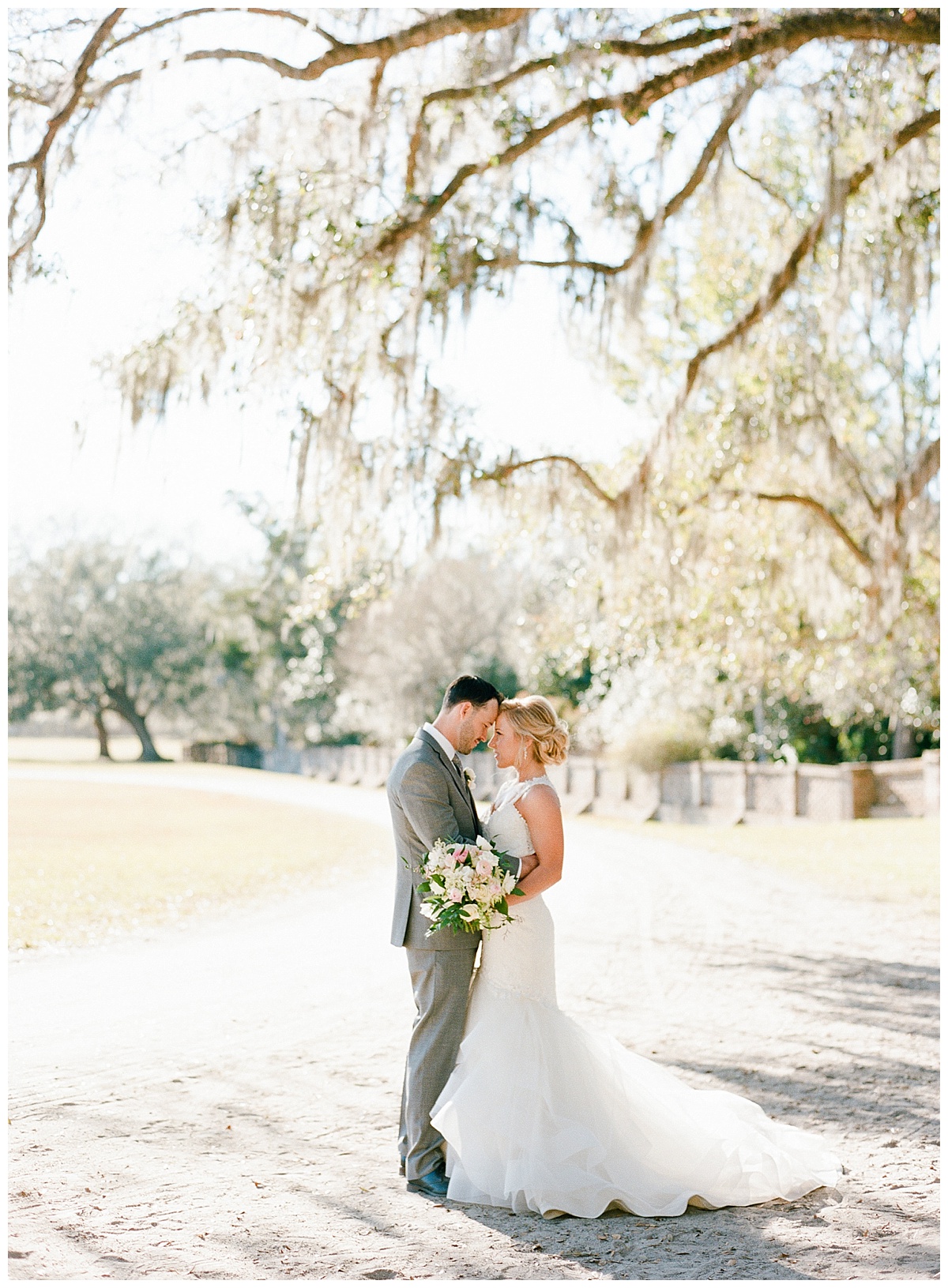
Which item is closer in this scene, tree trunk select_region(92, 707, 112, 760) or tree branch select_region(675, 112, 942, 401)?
tree branch select_region(675, 112, 942, 401)

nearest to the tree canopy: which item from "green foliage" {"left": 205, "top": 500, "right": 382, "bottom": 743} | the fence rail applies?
the fence rail

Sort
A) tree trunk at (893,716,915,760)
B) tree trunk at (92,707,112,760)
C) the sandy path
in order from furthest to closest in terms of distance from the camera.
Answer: tree trunk at (92,707,112,760) → tree trunk at (893,716,915,760) → the sandy path

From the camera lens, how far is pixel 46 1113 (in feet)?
16.8

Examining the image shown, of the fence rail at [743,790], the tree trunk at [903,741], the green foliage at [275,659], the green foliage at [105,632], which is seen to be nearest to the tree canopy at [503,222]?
the fence rail at [743,790]

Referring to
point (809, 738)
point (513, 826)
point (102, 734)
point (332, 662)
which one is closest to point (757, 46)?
point (513, 826)

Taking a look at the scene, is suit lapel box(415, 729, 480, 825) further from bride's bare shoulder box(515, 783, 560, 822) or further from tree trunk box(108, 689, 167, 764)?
tree trunk box(108, 689, 167, 764)

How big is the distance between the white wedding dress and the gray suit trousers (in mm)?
73

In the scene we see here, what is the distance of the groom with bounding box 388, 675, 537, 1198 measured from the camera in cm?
442

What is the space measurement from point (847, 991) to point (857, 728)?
67.0 feet

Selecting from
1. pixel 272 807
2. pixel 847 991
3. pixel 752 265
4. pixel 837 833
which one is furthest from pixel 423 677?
pixel 847 991

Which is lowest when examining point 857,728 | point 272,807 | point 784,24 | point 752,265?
point 272,807

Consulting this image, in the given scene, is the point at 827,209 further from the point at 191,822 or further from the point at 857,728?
the point at 857,728

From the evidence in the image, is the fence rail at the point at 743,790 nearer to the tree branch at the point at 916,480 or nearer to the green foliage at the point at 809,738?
the green foliage at the point at 809,738

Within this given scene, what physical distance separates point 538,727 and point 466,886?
779mm
